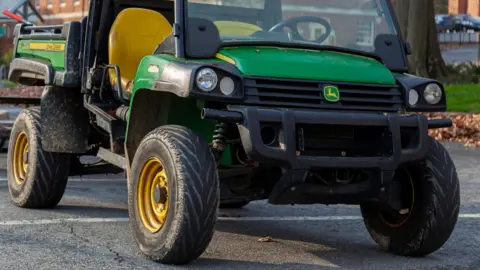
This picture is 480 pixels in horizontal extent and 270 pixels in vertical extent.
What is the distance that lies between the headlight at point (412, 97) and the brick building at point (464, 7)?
56018 mm

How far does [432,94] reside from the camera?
21.9ft

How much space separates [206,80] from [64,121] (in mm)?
2562

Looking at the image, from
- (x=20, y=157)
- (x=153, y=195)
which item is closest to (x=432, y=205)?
(x=153, y=195)

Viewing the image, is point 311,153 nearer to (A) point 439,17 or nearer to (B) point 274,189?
(B) point 274,189

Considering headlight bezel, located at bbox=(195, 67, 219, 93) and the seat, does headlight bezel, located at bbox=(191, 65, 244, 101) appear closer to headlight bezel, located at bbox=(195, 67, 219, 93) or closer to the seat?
headlight bezel, located at bbox=(195, 67, 219, 93)

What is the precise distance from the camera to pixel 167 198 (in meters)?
6.28

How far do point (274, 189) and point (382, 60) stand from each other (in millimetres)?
1330

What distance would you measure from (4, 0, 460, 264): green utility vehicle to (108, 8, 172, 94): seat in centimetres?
42

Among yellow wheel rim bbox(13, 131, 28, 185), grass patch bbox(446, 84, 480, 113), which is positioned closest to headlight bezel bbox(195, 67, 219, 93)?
yellow wheel rim bbox(13, 131, 28, 185)

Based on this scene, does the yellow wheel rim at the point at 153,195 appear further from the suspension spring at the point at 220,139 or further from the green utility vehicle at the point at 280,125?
the suspension spring at the point at 220,139

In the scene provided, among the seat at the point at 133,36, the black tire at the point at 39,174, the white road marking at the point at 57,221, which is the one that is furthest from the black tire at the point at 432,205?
the black tire at the point at 39,174

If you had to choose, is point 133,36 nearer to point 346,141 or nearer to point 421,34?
point 346,141

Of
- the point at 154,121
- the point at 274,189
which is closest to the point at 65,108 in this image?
the point at 154,121

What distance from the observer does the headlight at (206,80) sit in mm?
6105
